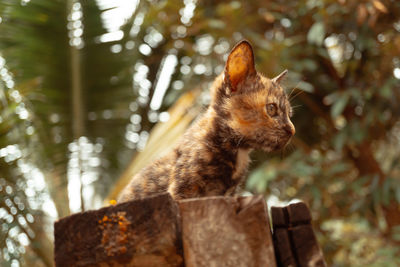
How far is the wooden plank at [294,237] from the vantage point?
167 cm

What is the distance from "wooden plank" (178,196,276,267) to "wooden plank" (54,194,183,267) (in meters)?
0.07

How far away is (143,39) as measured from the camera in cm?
697

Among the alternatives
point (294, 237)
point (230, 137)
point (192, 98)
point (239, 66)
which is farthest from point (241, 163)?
point (192, 98)

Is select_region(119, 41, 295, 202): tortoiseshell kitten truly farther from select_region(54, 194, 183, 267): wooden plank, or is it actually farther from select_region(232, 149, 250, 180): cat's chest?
select_region(54, 194, 183, 267): wooden plank

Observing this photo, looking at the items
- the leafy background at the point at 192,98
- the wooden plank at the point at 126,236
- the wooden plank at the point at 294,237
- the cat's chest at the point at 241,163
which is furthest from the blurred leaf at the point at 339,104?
the wooden plank at the point at 126,236

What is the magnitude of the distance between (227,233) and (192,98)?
142 inches

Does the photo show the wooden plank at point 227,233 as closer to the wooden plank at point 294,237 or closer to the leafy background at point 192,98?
the wooden plank at point 294,237

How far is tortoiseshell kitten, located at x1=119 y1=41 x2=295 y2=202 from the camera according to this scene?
93.4 inches

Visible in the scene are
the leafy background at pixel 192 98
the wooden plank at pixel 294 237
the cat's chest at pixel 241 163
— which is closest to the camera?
the wooden plank at pixel 294 237

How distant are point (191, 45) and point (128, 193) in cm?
391

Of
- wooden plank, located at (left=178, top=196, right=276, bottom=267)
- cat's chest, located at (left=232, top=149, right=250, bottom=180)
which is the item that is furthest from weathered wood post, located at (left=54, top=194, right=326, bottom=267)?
cat's chest, located at (left=232, top=149, right=250, bottom=180)

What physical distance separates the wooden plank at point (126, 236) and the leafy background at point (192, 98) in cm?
257

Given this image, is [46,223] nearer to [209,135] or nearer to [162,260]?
[209,135]

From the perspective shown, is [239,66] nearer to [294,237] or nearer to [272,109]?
[272,109]
